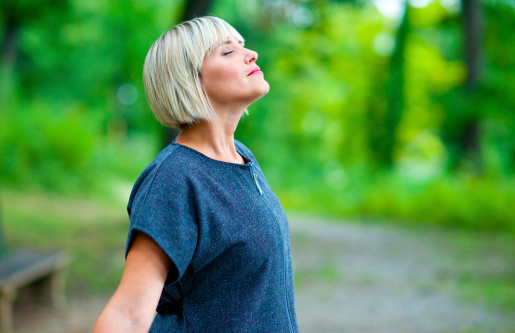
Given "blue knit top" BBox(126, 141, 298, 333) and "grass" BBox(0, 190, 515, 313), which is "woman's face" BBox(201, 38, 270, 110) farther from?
"grass" BBox(0, 190, 515, 313)

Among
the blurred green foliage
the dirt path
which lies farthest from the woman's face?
the blurred green foliage

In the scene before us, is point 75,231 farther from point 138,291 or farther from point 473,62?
point 473,62

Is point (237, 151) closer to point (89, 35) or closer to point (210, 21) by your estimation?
point (210, 21)

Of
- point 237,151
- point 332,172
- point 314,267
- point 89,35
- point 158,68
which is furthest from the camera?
point 332,172

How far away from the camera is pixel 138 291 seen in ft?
3.92

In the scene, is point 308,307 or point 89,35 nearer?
point 308,307

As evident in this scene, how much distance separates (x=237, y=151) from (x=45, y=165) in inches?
473

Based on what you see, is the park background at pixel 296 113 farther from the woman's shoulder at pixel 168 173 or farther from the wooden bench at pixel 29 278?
the woman's shoulder at pixel 168 173

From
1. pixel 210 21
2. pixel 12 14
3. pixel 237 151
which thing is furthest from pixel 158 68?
pixel 12 14

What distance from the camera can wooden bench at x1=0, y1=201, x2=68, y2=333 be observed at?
4.40m

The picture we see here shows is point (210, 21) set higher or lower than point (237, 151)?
higher

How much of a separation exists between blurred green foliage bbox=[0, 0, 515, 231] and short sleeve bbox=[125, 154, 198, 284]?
7.96 metres

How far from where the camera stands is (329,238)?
10.2 m

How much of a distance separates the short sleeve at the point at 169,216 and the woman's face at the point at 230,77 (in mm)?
308
